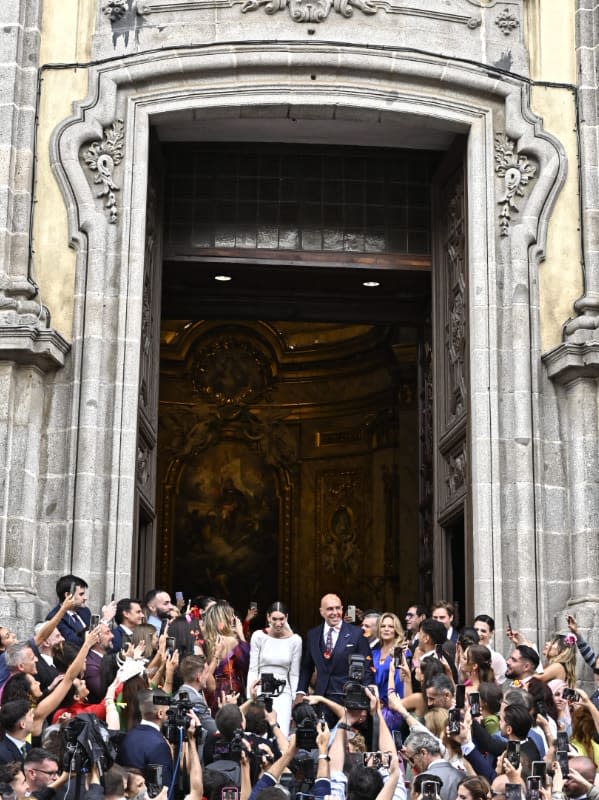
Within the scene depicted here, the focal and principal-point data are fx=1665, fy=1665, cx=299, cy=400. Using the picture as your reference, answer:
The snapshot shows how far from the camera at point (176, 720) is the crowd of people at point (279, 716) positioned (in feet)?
0.04

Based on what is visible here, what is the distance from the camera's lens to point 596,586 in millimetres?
17406

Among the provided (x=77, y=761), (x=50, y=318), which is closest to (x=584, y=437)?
(x=50, y=318)

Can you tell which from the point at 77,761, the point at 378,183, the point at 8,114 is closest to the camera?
the point at 77,761

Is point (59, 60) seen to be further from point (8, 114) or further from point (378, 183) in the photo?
point (378, 183)

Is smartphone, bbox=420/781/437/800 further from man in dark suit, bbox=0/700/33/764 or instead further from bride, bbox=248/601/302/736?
bride, bbox=248/601/302/736

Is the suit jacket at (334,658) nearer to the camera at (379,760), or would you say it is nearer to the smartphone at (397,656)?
the smartphone at (397,656)

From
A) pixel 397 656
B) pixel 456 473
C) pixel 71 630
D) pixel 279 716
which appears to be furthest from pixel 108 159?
pixel 397 656

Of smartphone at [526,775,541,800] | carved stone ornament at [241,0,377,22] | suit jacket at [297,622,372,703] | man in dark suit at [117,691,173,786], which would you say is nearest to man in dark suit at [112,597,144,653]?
suit jacket at [297,622,372,703]

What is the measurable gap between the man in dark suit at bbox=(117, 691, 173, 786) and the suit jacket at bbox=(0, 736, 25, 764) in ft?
2.09

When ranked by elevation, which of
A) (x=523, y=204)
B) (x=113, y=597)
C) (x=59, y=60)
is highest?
(x=59, y=60)

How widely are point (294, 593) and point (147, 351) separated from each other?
1209 centimetres

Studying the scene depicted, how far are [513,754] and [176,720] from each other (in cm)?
209

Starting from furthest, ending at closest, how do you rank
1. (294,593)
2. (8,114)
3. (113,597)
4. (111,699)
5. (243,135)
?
(294,593) < (243,135) < (8,114) < (113,597) < (111,699)

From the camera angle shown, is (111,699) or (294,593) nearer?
(111,699)
